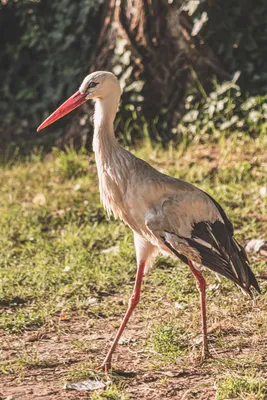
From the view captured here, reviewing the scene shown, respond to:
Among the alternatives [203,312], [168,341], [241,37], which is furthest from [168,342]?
[241,37]

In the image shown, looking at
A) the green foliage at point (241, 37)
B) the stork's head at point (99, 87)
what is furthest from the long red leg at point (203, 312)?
the green foliage at point (241, 37)

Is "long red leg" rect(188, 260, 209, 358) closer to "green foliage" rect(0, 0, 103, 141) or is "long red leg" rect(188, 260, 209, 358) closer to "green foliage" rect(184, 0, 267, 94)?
"green foliage" rect(184, 0, 267, 94)

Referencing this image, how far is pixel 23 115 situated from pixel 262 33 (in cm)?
298

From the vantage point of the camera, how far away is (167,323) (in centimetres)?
507

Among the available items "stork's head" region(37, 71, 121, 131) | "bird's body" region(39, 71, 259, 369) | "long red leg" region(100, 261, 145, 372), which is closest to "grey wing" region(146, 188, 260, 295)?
"bird's body" region(39, 71, 259, 369)

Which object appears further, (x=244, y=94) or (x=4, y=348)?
(x=244, y=94)

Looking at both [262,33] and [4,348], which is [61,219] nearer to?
[4,348]

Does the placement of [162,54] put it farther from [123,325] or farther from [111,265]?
[123,325]

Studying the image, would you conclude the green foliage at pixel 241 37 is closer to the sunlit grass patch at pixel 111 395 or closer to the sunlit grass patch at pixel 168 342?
the sunlit grass patch at pixel 168 342

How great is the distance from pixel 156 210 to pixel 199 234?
0.89 feet

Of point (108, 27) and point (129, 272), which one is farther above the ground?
point (108, 27)

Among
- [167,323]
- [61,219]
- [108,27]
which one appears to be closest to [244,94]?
[108,27]

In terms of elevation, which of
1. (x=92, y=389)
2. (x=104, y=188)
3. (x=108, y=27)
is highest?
(x=108, y=27)

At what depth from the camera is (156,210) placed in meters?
4.64
